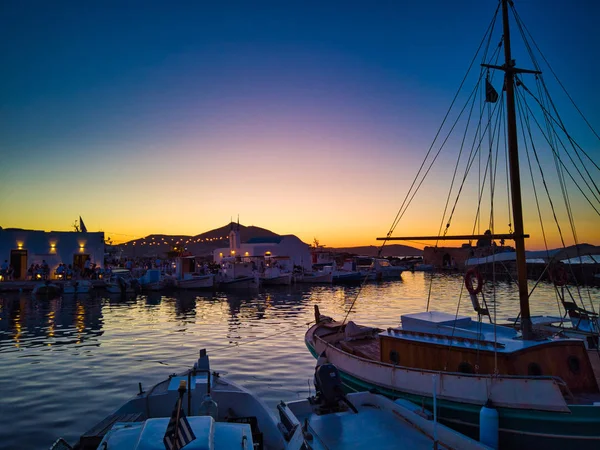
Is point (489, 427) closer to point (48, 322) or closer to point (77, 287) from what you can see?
point (48, 322)

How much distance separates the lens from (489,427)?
9539 mm

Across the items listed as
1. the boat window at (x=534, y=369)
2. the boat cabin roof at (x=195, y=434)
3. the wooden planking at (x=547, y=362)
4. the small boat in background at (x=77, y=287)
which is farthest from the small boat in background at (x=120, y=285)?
the boat window at (x=534, y=369)


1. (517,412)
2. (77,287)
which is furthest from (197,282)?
(517,412)

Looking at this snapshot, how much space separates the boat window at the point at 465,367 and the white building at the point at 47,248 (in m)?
67.6

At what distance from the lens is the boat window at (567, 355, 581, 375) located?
35.2ft

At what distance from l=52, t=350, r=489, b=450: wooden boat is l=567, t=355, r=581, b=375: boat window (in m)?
4.06

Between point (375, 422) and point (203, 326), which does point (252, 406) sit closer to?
point (375, 422)

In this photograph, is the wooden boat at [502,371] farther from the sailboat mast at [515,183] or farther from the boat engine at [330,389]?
the boat engine at [330,389]

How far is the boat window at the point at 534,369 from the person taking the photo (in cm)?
1066

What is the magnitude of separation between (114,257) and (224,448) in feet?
385

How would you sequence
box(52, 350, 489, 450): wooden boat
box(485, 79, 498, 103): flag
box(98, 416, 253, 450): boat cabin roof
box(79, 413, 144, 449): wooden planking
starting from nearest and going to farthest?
box(98, 416, 253, 450): boat cabin roof → box(52, 350, 489, 450): wooden boat → box(79, 413, 144, 449): wooden planking → box(485, 79, 498, 103): flag

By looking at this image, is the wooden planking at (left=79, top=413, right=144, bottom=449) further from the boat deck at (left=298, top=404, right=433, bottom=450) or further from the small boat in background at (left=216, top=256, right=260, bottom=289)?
the small boat in background at (left=216, top=256, right=260, bottom=289)

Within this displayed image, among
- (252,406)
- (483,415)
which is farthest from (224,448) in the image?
(483,415)

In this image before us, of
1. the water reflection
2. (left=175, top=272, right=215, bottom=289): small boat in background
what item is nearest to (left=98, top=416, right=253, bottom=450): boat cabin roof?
the water reflection
